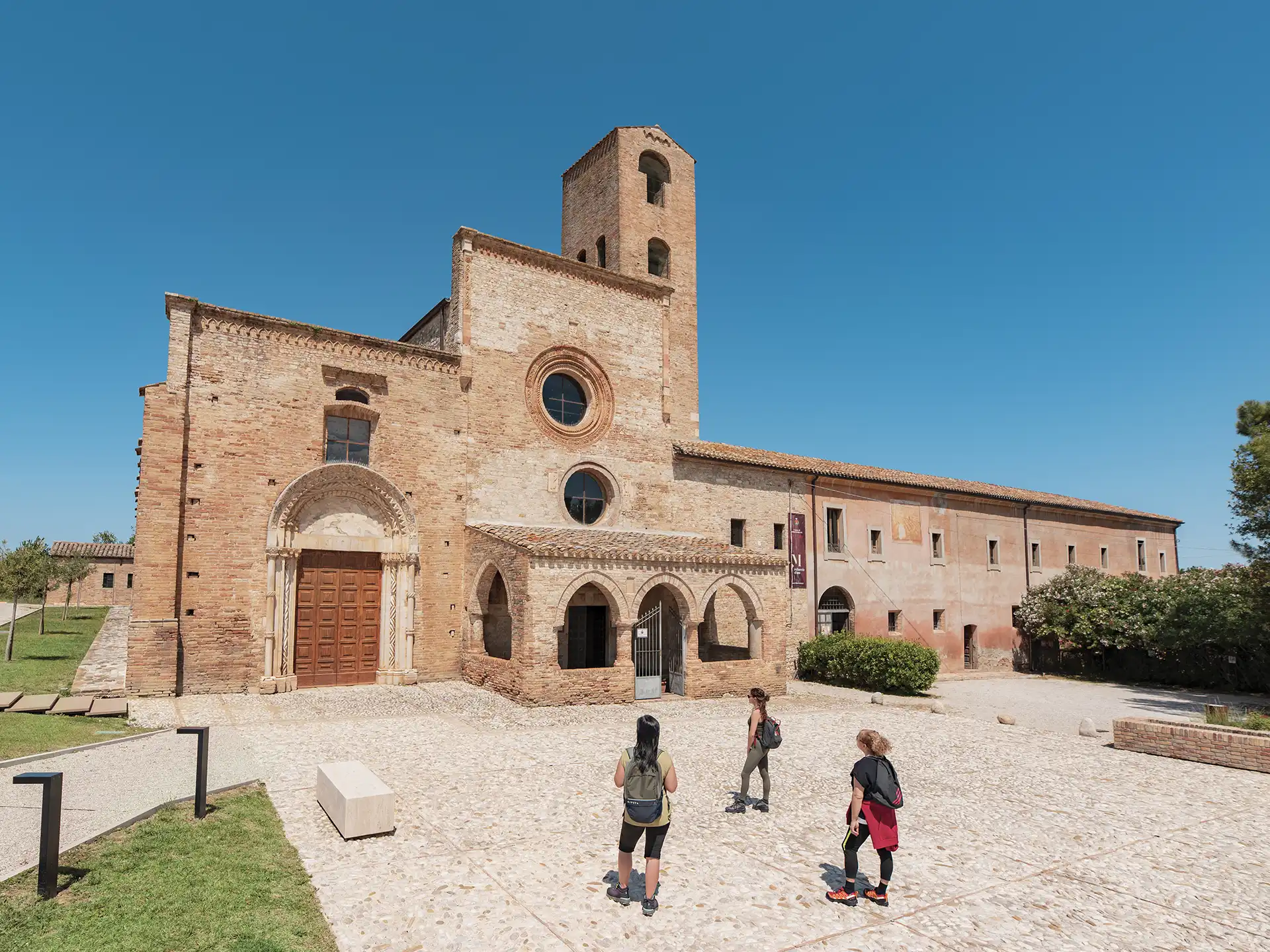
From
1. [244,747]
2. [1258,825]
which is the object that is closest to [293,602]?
[244,747]

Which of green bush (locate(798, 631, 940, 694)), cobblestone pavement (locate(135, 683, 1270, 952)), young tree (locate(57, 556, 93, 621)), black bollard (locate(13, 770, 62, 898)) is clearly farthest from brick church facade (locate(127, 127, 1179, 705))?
young tree (locate(57, 556, 93, 621))

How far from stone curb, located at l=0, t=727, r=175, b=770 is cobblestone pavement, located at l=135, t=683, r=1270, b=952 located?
141 cm

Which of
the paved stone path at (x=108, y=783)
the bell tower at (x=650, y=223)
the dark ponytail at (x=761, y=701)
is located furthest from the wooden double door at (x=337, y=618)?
the dark ponytail at (x=761, y=701)

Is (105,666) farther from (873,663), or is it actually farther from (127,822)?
(873,663)

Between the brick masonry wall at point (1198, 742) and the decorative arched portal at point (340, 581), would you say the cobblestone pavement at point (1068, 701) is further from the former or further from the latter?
the decorative arched portal at point (340, 581)

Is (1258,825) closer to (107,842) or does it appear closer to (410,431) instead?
(107,842)

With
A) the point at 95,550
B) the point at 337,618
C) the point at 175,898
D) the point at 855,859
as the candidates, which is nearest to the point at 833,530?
the point at 337,618

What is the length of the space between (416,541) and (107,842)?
1190cm

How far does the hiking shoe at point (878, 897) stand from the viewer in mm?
6270

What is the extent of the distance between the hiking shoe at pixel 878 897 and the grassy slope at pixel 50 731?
1008cm

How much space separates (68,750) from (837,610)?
22092mm

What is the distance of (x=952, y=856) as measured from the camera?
7.57 metres

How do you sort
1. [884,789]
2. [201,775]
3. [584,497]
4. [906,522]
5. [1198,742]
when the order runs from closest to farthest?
[884,789] < [201,775] < [1198,742] < [584,497] < [906,522]

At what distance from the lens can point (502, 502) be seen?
1991cm
